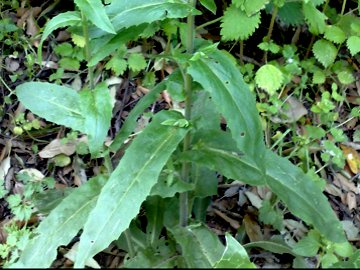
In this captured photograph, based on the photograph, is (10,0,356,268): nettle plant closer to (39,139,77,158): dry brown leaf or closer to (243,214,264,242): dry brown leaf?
(243,214,264,242): dry brown leaf

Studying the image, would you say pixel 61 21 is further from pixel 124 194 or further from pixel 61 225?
pixel 61 225

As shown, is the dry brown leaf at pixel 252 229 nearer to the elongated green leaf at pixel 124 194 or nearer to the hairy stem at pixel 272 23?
the elongated green leaf at pixel 124 194

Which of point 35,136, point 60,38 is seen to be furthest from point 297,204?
point 60,38

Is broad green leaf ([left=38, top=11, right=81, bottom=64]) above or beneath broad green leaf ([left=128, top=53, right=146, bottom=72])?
above

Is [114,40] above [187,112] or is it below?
above

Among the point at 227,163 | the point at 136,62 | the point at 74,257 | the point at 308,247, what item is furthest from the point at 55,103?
the point at 308,247

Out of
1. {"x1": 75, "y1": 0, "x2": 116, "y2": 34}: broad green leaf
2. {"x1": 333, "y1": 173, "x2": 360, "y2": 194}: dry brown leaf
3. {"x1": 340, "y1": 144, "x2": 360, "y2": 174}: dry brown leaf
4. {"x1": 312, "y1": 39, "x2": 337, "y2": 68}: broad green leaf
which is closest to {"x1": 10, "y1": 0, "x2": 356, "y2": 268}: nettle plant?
{"x1": 75, "y1": 0, "x2": 116, "y2": 34}: broad green leaf

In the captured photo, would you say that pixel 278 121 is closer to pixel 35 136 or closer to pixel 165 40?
pixel 165 40

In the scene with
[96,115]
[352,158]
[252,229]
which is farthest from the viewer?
[352,158]
